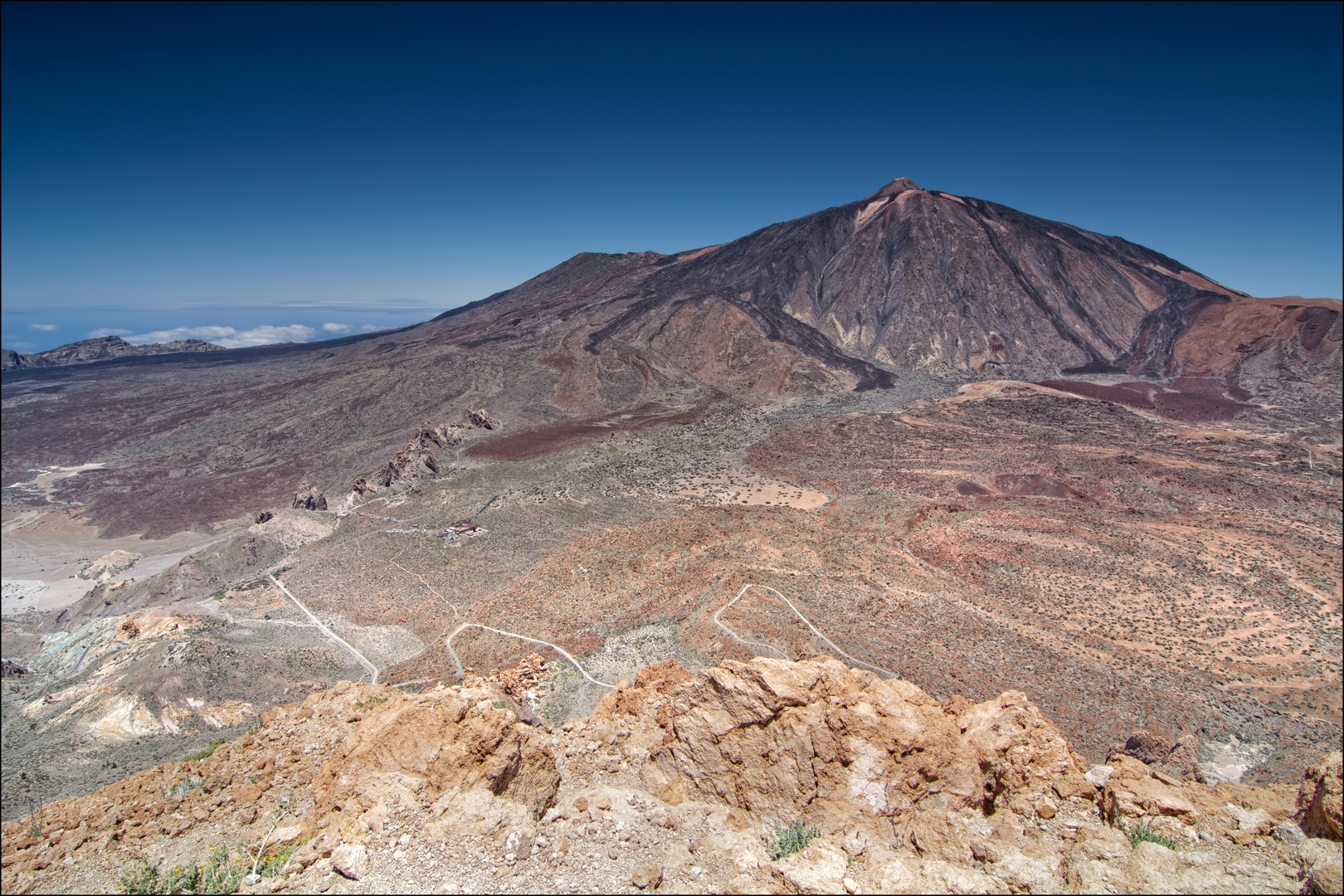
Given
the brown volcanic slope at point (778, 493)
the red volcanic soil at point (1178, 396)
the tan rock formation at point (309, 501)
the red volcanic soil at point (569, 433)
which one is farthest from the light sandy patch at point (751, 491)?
the red volcanic soil at point (1178, 396)

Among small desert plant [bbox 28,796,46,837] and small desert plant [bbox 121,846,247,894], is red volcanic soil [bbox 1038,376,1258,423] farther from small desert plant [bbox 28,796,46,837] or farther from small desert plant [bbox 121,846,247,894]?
small desert plant [bbox 28,796,46,837]

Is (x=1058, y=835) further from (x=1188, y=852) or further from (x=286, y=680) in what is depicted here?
(x=286, y=680)

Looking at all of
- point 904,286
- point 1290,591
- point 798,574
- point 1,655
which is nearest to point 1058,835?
point 798,574

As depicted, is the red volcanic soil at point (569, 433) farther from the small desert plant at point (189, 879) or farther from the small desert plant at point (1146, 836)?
the small desert plant at point (1146, 836)

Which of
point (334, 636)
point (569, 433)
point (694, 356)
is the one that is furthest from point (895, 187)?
point (334, 636)

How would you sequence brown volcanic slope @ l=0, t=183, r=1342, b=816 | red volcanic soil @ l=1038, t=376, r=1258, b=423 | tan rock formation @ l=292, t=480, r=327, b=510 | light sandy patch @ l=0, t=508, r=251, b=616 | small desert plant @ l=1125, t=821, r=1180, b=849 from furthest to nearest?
red volcanic soil @ l=1038, t=376, r=1258, b=423
tan rock formation @ l=292, t=480, r=327, b=510
light sandy patch @ l=0, t=508, r=251, b=616
brown volcanic slope @ l=0, t=183, r=1342, b=816
small desert plant @ l=1125, t=821, r=1180, b=849

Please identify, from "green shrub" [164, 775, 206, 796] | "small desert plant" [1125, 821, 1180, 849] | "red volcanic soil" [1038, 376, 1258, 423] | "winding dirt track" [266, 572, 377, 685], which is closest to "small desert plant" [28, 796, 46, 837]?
"green shrub" [164, 775, 206, 796]
